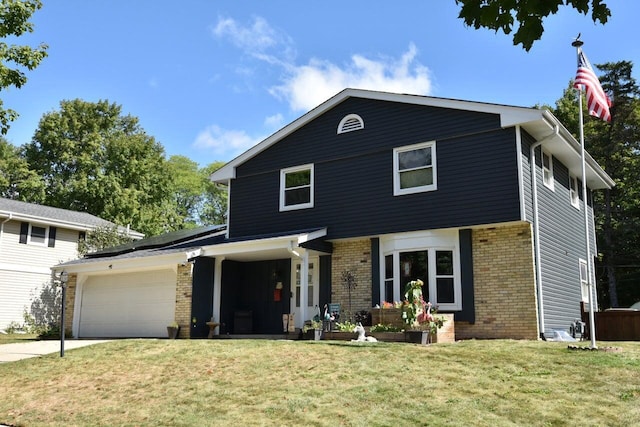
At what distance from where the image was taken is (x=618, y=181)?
3025cm

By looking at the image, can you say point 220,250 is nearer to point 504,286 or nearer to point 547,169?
point 504,286

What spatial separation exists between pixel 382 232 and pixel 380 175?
1591 mm

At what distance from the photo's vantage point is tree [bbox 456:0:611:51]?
430cm

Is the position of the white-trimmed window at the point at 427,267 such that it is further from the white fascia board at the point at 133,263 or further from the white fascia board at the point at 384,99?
the white fascia board at the point at 133,263

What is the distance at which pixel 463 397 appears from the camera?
7961 millimetres

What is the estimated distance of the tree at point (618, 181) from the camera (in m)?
29.5

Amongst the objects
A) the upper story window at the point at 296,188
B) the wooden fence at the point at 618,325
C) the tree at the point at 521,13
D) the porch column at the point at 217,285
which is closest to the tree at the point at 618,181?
the wooden fence at the point at 618,325

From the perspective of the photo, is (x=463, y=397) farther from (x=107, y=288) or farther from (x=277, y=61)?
(x=107, y=288)

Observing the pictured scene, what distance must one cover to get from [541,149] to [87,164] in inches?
1235

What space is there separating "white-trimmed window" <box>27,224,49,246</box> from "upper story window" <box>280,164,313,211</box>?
519 inches

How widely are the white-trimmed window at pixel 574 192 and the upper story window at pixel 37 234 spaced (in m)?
21.0

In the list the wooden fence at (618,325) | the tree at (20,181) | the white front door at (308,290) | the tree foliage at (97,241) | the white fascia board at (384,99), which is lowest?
the wooden fence at (618,325)

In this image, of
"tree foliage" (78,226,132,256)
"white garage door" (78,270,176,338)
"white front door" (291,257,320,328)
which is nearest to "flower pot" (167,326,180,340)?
"white garage door" (78,270,176,338)

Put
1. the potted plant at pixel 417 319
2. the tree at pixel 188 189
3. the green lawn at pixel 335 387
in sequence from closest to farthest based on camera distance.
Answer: the green lawn at pixel 335 387, the potted plant at pixel 417 319, the tree at pixel 188 189
